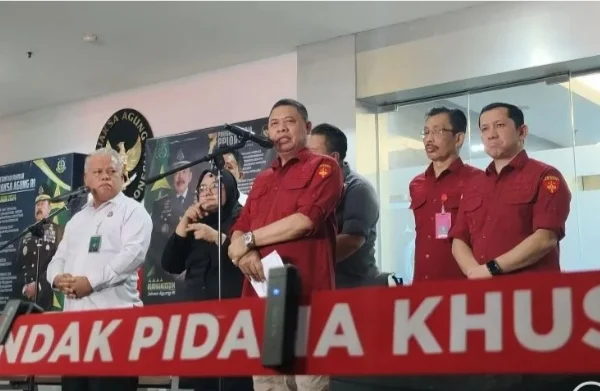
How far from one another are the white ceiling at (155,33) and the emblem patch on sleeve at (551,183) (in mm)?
2181

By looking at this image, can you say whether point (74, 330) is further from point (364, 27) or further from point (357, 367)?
point (364, 27)

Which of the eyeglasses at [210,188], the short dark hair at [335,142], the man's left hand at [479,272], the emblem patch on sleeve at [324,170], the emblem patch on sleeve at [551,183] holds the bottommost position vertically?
the man's left hand at [479,272]

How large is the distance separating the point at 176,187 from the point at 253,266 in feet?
9.66

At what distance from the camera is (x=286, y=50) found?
16.0 feet

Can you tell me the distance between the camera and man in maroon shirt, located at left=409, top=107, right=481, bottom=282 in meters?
2.39

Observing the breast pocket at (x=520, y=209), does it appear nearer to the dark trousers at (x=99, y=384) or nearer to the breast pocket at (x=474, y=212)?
the breast pocket at (x=474, y=212)

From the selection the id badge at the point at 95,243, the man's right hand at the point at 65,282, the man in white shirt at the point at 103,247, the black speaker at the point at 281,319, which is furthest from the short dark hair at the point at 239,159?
the black speaker at the point at 281,319

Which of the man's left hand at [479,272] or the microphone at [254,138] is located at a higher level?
the microphone at [254,138]

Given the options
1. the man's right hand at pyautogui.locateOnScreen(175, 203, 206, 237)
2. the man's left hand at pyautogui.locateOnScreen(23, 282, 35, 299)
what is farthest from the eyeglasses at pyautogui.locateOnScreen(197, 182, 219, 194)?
the man's left hand at pyautogui.locateOnScreen(23, 282, 35, 299)

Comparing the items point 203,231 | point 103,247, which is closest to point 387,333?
point 203,231

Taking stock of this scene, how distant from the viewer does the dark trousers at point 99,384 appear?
2.46m

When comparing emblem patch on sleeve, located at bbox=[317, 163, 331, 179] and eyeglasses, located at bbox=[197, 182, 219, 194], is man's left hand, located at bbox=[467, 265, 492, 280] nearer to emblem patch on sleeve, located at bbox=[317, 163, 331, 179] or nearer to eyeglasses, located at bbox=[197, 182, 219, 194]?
emblem patch on sleeve, located at bbox=[317, 163, 331, 179]

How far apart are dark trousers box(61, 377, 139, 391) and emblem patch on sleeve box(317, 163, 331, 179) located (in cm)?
99

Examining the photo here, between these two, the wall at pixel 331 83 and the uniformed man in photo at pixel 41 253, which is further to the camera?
the uniformed man in photo at pixel 41 253
